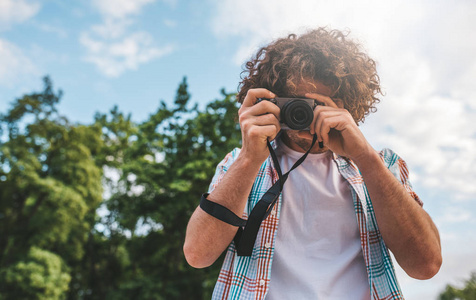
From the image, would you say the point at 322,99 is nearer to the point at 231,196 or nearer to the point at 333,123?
the point at 333,123

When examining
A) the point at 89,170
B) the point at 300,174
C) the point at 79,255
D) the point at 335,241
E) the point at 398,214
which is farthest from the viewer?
the point at 79,255

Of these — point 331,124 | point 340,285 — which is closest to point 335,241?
point 340,285

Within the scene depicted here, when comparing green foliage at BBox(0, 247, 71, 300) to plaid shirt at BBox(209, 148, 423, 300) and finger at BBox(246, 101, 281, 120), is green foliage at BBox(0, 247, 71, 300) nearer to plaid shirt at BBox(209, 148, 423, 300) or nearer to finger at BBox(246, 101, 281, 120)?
plaid shirt at BBox(209, 148, 423, 300)

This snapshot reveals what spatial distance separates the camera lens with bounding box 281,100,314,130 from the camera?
159cm

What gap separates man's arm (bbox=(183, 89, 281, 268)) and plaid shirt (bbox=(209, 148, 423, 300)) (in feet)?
0.29

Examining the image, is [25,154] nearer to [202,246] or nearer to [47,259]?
[47,259]

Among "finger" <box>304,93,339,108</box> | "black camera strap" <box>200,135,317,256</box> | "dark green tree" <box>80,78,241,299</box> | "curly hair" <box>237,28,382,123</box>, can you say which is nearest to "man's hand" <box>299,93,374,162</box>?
"finger" <box>304,93,339,108</box>

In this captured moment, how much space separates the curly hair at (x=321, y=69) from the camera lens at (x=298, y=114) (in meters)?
0.16

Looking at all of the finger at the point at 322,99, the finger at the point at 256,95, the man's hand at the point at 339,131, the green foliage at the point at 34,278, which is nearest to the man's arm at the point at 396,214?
the man's hand at the point at 339,131

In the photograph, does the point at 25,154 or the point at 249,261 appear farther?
the point at 25,154

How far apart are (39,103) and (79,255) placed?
8252 mm

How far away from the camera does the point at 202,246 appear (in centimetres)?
156

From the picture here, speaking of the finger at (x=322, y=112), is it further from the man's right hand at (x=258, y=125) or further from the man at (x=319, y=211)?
the man's right hand at (x=258, y=125)

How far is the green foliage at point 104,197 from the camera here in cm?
1239
